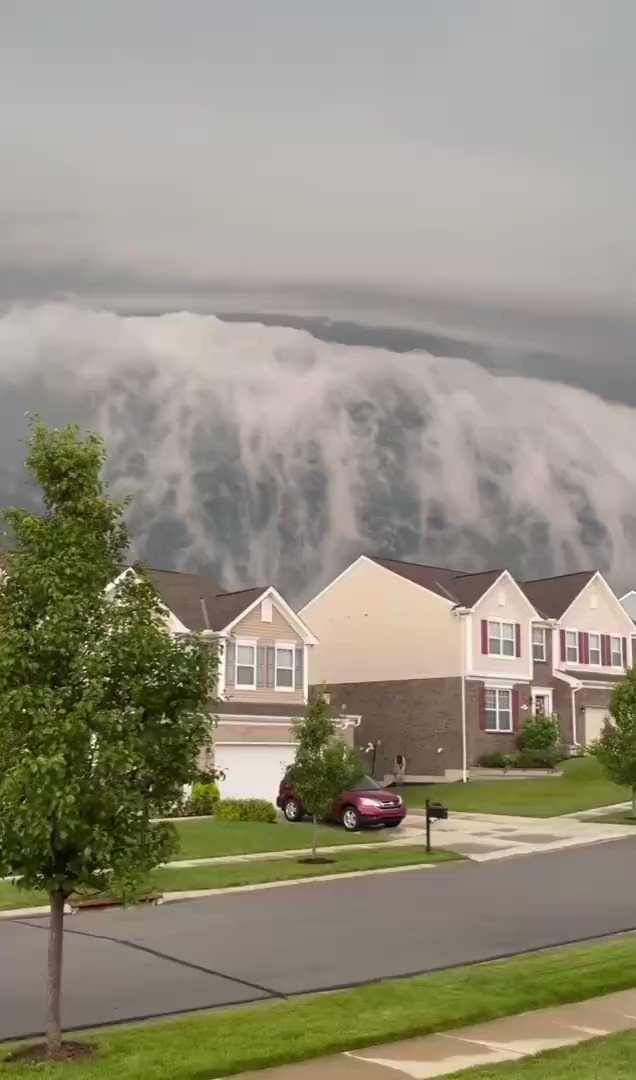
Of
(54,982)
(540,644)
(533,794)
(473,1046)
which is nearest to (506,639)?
(540,644)

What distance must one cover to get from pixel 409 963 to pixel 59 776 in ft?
24.6

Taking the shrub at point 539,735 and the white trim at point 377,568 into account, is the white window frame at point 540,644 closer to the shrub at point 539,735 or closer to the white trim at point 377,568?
the shrub at point 539,735

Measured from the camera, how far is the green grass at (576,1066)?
29.1ft

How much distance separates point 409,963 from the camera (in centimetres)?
1491

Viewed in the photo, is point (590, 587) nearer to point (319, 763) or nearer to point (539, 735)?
point (539, 735)

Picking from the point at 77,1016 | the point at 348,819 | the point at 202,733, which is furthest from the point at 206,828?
the point at 202,733

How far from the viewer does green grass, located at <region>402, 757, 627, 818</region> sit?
38.6 m

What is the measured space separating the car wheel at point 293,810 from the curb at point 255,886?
8882 mm

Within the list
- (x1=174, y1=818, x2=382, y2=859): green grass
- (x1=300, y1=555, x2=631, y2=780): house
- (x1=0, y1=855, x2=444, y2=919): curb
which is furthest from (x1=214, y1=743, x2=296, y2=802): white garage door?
(x1=0, y1=855, x2=444, y2=919): curb

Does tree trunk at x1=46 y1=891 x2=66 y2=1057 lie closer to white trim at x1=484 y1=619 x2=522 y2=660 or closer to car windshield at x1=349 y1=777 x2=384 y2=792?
car windshield at x1=349 y1=777 x2=384 y2=792

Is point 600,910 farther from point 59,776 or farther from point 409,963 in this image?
point 59,776

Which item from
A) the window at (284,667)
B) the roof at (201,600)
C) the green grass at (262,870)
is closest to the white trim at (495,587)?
the window at (284,667)

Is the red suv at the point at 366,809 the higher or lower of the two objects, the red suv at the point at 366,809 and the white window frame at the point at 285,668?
the lower

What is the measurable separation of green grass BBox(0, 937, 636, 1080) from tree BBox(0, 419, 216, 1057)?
3.02ft
